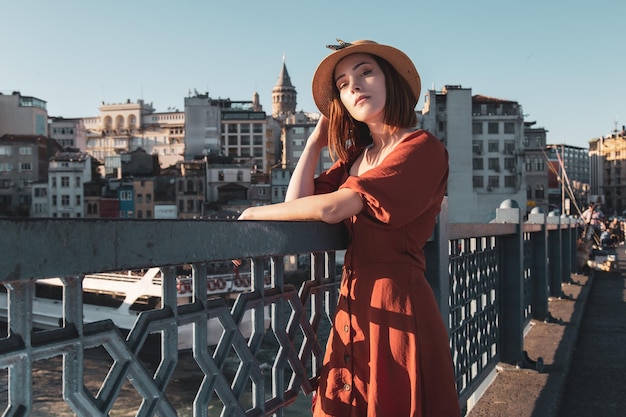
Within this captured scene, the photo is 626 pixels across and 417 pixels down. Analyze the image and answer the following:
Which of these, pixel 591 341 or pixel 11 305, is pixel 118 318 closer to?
pixel 591 341

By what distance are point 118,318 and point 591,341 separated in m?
31.1

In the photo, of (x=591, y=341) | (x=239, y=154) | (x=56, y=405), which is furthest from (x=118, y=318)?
(x=239, y=154)

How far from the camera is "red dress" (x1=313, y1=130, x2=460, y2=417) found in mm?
2166

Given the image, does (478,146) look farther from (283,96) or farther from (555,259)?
(283,96)

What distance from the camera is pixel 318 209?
2271mm

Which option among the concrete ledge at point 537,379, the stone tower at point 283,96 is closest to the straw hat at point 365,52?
the concrete ledge at point 537,379

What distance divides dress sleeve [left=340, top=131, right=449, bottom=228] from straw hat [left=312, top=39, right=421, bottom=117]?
1.17 ft

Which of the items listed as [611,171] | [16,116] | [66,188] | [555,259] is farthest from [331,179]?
[611,171]

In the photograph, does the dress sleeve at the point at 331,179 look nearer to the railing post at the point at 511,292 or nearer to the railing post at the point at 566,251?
the railing post at the point at 511,292

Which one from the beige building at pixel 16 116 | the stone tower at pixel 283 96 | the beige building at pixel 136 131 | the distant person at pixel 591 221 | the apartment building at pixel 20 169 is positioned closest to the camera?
the distant person at pixel 591 221

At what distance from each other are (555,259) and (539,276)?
2.80 m

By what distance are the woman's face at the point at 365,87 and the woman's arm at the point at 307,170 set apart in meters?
0.26

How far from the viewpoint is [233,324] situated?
1.92 metres

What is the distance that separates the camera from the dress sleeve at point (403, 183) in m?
2.15
